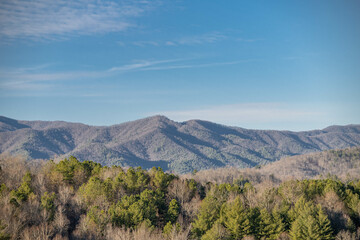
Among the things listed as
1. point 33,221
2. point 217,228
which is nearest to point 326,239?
point 217,228

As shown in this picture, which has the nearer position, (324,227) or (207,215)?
A: (324,227)

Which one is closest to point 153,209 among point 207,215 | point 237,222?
point 207,215

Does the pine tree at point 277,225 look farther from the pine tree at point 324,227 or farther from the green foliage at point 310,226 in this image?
the pine tree at point 324,227

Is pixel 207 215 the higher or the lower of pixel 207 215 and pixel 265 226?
the higher

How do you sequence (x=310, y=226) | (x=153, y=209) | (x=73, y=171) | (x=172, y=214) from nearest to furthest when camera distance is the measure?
(x=310, y=226), (x=153, y=209), (x=172, y=214), (x=73, y=171)

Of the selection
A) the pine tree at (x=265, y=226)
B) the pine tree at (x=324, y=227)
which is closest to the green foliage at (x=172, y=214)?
the pine tree at (x=265, y=226)

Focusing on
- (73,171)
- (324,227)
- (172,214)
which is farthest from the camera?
(73,171)

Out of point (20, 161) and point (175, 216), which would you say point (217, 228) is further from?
point (20, 161)

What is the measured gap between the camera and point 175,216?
78.4 m

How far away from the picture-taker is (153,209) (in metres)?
73.9

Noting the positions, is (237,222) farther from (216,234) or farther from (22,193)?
(22,193)

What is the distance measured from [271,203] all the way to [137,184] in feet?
126

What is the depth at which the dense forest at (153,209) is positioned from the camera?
6222 centimetres

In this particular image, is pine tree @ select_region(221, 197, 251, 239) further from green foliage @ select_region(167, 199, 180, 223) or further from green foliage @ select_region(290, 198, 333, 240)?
green foliage @ select_region(167, 199, 180, 223)
